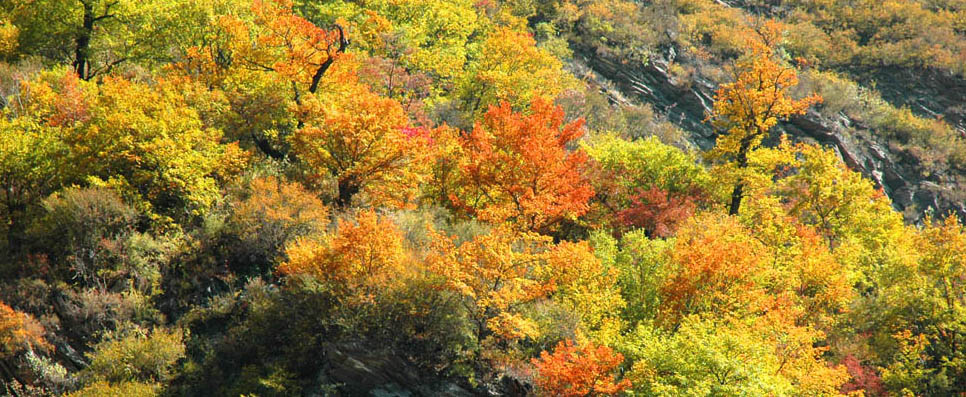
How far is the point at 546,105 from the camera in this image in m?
35.1

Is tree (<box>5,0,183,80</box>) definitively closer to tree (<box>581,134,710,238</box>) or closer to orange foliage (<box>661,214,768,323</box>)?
tree (<box>581,134,710,238</box>)

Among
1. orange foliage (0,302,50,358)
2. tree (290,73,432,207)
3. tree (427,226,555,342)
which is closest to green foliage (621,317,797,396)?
tree (427,226,555,342)

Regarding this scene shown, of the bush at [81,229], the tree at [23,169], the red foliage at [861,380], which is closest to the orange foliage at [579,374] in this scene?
the red foliage at [861,380]

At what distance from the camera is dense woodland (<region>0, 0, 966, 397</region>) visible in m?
22.7

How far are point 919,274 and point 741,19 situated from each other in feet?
220

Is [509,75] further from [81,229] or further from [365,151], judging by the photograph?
[81,229]

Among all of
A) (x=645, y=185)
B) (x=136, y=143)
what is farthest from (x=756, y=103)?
(x=136, y=143)

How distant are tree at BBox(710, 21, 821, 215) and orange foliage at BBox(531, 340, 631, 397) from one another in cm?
1743

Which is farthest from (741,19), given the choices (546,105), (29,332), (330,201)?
(29,332)

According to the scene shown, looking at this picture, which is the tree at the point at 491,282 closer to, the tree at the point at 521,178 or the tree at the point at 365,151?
the tree at the point at 365,151

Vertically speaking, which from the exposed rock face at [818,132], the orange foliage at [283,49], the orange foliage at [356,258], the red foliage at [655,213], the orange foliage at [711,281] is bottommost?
the exposed rock face at [818,132]

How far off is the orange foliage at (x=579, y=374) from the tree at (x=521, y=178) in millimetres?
9783

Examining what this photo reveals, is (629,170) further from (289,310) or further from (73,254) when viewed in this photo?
(73,254)

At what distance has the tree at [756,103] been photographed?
34125 mm
